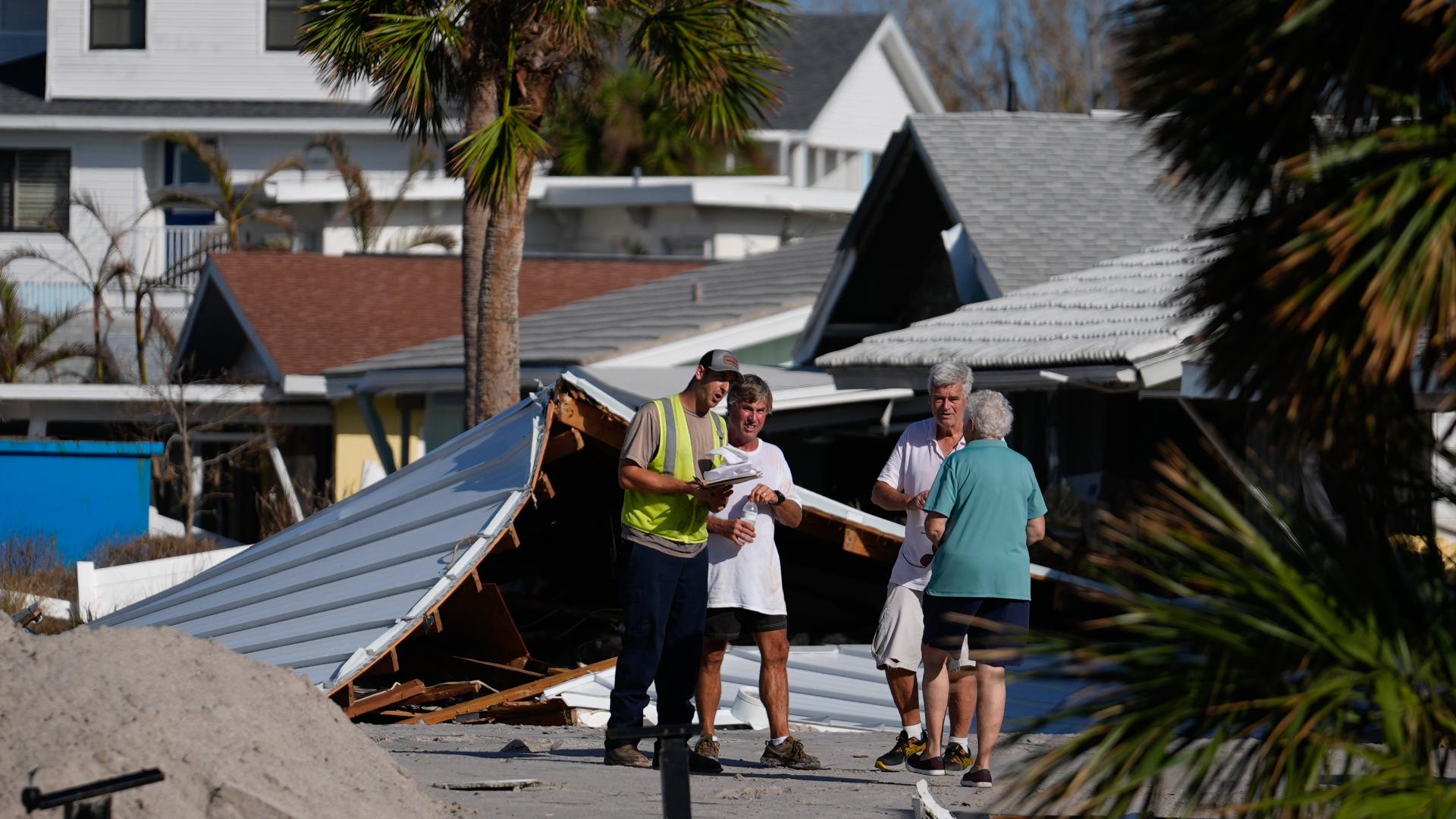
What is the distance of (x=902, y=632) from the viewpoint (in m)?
8.50

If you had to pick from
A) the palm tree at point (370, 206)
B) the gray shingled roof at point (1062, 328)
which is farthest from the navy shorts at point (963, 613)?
the palm tree at point (370, 206)

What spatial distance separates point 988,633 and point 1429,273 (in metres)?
4.17

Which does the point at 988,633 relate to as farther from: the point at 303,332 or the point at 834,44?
the point at 834,44

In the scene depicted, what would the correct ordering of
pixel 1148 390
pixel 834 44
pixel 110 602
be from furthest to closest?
pixel 834 44 < pixel 110 602 < pixel 1148 390

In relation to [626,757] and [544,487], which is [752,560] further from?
[544,487]

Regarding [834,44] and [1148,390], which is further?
[834,44]

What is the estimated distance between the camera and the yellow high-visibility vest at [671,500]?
27.0ft

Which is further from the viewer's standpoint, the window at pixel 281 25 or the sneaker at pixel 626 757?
the window at pixel 281 25

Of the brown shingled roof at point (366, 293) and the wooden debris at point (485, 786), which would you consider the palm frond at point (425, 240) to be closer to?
the brown shingled roof at point (366, 293)

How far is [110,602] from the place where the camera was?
15938 millimetres

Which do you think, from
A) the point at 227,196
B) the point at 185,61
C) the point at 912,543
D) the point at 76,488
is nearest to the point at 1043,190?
the point at 912,543

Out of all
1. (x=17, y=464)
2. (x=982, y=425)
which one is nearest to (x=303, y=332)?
(x=17, y=464)

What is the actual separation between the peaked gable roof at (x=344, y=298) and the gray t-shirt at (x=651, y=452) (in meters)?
15.5

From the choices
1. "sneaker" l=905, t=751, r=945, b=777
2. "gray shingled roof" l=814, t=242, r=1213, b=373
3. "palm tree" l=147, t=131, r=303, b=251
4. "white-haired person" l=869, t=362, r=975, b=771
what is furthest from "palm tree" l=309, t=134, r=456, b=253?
"sneaker" l=905, t=751, r=945, b=777
